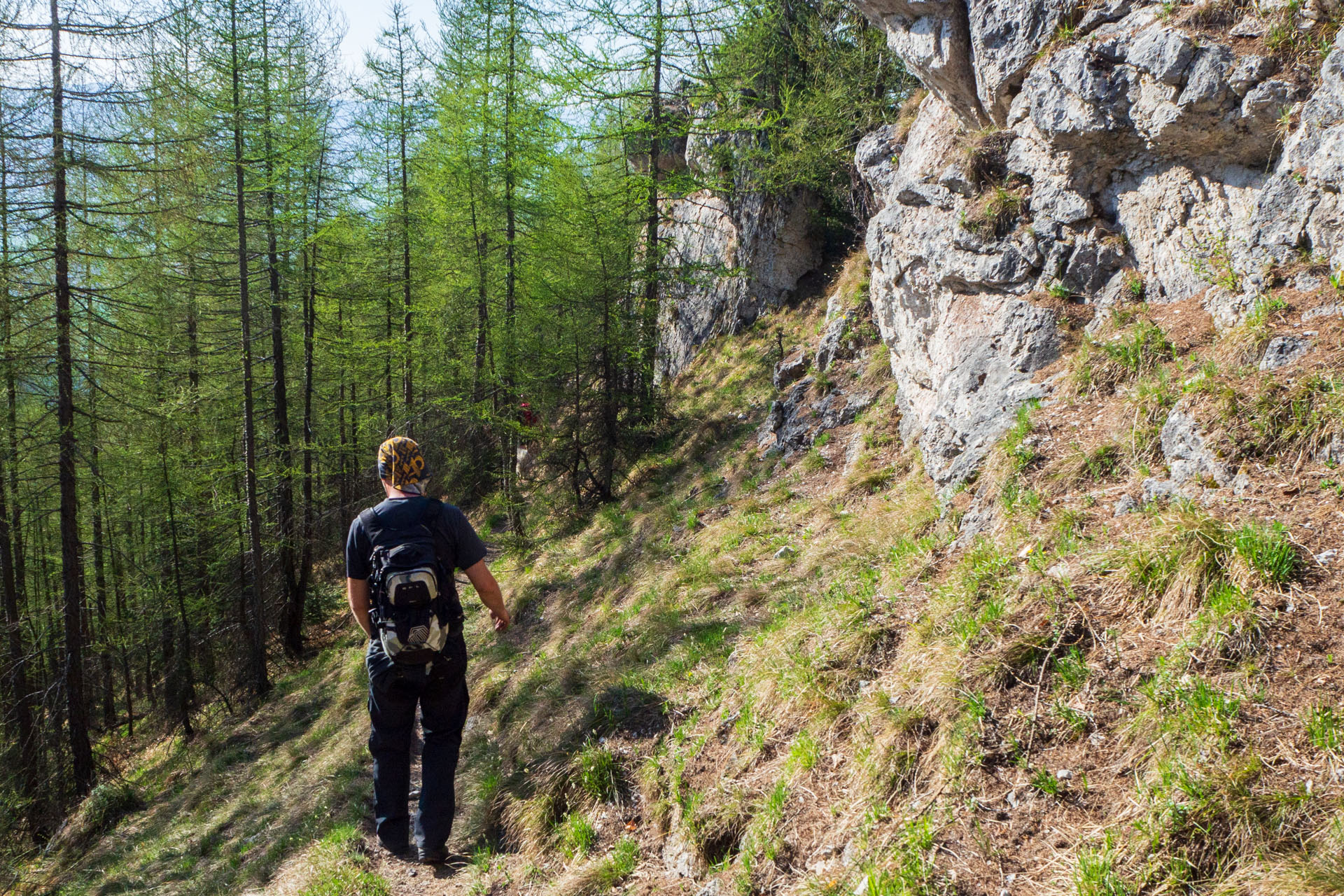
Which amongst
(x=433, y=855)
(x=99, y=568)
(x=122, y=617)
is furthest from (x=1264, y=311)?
(x=122, y=617)

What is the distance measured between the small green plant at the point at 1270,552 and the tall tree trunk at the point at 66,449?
1304cm

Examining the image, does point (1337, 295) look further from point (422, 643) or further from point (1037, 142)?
point (422, 643)

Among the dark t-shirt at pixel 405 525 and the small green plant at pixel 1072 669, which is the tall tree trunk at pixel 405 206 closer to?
the dark t-shirt at pixel 405 525

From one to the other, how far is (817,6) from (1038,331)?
11027 millimetres

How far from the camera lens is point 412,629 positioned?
4012 mm

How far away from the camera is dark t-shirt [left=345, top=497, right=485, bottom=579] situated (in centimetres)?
419

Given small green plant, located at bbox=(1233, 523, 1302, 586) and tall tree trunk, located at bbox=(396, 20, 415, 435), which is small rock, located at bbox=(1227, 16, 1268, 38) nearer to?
small green plant, located at bbox=(1233, 523, 1302, 586)

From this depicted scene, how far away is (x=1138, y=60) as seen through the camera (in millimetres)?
5508

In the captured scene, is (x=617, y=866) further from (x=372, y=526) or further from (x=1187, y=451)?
(x=1187, y=451)

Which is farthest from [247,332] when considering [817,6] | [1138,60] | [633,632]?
[1138,60]

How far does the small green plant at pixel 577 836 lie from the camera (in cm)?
419

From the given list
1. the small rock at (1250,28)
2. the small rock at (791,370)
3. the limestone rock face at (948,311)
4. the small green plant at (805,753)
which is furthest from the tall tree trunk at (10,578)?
the small rock at (1250,28)

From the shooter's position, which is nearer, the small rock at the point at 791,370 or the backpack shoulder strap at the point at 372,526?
the backpack shoulder strap at the point at 372,526

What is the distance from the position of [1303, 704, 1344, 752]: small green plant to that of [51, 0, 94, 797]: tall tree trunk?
13116mm
